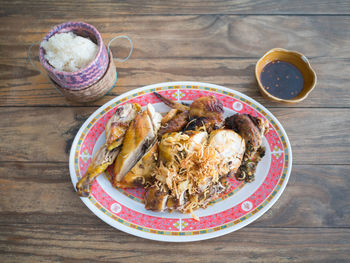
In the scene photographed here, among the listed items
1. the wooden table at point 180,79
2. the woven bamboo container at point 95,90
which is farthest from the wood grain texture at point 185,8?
the woven bamboo container at point 95,90

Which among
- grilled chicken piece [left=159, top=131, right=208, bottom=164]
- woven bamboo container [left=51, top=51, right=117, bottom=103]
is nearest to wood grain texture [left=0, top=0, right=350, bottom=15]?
woven bamboo container [left=51, top=51, right=117, bottom=103]

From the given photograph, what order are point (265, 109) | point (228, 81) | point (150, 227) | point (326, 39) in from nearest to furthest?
point (150, 227)
point (265, 109)
point (228, 81)
point (326, 39)

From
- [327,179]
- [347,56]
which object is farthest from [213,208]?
[347,56]

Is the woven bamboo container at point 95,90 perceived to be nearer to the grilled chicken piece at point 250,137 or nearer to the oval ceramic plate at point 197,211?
the oval ceramic plate at point 197,211

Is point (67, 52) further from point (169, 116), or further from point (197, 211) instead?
point (197, 211)

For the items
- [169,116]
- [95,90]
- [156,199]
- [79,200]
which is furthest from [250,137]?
[79,200]

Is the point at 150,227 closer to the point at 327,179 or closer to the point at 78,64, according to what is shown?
the point at 78,64
